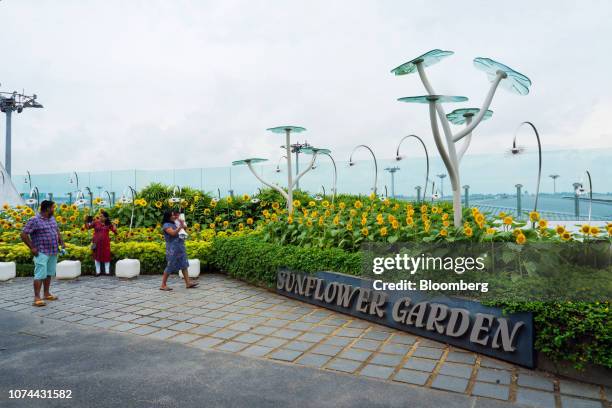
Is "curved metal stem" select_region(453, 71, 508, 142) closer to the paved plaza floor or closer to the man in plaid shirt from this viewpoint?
the paved plaza floor

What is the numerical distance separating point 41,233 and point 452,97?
6060 mm

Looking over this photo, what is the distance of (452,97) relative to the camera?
20.7ft

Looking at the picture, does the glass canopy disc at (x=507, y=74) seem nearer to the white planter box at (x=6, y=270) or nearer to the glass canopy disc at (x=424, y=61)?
the glass canopy disc at (x=424, y=61)

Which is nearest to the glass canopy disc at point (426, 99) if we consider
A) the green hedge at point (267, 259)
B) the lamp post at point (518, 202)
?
the green hedge at point (267, 259)

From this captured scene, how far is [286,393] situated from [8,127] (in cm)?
→ 2155

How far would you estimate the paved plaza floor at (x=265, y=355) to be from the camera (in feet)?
11.6

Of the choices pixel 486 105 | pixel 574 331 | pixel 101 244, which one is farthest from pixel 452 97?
pixel 101 244

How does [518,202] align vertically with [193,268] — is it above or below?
above

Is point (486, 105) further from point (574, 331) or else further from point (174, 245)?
point (174, 245)

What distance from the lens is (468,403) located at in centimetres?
337

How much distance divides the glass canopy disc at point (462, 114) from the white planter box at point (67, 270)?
7.16 metres

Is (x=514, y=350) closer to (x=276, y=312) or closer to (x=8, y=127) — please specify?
(x=276, y=312)

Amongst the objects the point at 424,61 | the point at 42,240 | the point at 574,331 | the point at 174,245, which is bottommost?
the point at 574,331

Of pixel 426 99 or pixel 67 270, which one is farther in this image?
pixel 67 270
